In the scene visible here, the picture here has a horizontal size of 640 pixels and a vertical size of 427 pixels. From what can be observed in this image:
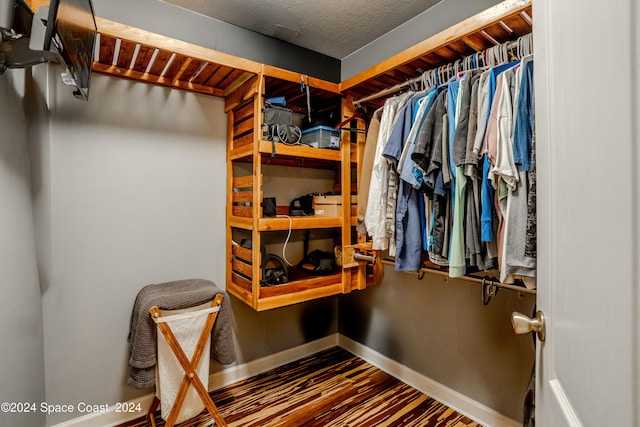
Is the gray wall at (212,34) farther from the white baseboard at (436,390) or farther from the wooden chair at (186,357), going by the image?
the white baseboard at (436,390)

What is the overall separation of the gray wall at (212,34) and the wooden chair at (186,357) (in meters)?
1.66

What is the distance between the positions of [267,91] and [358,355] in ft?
7.36

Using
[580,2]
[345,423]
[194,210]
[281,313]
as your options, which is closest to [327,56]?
[194,210]

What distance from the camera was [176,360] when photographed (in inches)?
65.9

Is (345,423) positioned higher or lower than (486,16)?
lower

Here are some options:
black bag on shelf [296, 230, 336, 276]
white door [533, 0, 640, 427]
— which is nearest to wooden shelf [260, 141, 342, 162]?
black bag on shelf [296, 230, 336, 276]

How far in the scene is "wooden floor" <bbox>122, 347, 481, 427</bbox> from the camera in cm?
186

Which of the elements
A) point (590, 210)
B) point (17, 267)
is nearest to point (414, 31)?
point (590, 210)

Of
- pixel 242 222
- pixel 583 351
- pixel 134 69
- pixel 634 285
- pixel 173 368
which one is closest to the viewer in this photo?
pixel 634 285

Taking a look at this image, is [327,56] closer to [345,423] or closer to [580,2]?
[580,2]

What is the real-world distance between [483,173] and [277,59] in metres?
1.82

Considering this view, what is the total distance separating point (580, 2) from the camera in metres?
0.47

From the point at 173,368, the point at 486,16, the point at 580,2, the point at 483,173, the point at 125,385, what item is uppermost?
the point at 486,16

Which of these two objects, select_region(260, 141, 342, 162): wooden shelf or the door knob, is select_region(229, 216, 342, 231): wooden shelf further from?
the door knob
